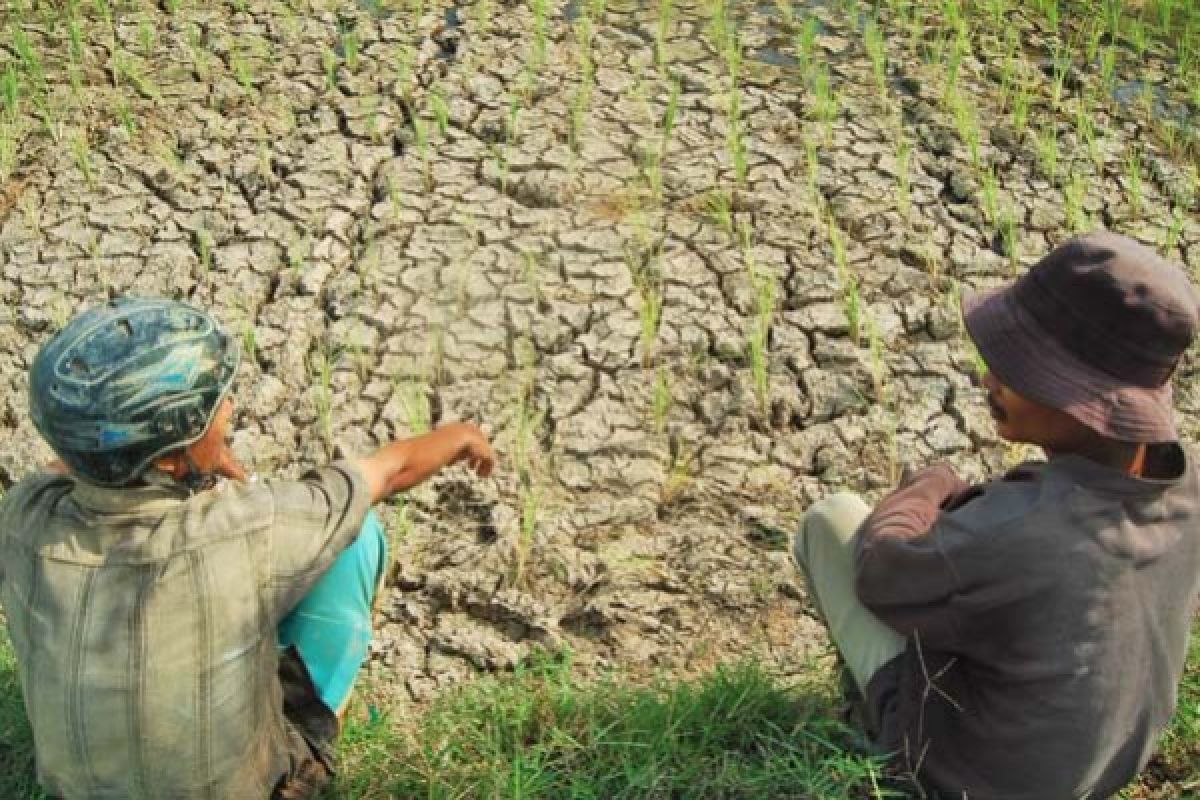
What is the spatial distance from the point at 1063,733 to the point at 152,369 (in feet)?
4.09

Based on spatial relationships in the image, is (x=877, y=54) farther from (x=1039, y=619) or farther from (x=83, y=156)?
(x=1039, y=619)

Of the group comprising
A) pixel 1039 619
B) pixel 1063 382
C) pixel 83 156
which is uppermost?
pixel 1063 382

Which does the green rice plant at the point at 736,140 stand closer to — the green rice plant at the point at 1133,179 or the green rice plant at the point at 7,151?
the green rice plant at the point at 1133,179

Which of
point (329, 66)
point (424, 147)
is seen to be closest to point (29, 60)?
point (329, 66)

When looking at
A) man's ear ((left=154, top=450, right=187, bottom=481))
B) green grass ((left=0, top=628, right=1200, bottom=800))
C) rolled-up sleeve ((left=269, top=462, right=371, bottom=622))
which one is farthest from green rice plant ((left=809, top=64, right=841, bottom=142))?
man's ear ((left=154, top=450, right=187, bottom=481))

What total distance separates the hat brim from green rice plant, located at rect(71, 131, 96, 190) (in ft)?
7.85

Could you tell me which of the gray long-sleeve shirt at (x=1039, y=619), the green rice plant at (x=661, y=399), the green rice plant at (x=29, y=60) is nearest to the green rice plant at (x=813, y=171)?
the green rice plant at (x=661, y=399)

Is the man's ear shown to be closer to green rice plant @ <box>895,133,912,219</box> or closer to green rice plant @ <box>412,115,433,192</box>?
green rice plant @ <box>412,115,433,192</box>

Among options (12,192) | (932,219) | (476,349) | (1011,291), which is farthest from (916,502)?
(12,192)

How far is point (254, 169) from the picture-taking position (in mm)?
3580

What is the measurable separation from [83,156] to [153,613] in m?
2.08

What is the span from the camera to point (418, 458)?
2.17m

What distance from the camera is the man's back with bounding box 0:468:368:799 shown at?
6.03 ft

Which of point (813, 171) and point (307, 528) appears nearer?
point (307, 528)
